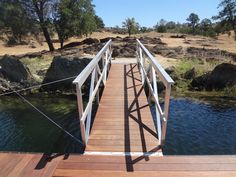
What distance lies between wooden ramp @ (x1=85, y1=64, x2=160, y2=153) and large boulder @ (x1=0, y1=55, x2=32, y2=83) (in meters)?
7.08

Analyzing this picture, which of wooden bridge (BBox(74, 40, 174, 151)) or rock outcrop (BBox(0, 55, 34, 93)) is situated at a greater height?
wooden bridge (BBox(74, 40, 174, 151))

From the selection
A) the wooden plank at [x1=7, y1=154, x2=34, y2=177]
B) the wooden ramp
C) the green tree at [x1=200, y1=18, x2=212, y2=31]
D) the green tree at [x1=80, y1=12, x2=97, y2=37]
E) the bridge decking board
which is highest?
the green tree at [x1=80, y1=12, x2=97, y2=37]

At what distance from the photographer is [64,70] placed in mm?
15023

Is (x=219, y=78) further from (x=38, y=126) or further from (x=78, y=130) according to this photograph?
(x=38, y=126)

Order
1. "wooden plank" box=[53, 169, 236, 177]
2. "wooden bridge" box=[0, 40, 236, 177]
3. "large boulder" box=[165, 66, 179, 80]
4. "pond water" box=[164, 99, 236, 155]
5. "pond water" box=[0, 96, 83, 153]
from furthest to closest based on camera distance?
"large boulder" box=[165, 66, 179, 80] < "pond water" box=[0, 96, 83, 153] < "pond water" box=[164, 99, 236, 155] < "wooden bridge" box=[0, 40, 236, 177] < "wooden plank" box=[53, 169, 236, 177]

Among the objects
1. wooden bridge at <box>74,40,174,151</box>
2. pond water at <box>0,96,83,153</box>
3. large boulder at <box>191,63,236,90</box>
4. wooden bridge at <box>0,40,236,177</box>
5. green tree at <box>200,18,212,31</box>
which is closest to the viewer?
wooden bridge at <box>0,40,236,177</box>

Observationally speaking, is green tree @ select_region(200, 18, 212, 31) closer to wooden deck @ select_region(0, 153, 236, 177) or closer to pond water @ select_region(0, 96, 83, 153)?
pond water @ select_region(0, 96, 83, 153)

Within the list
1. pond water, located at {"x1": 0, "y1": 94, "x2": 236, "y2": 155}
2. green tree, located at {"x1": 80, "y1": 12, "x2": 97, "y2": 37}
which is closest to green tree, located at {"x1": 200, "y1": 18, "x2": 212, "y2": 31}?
green tree, located at {"x1": 80, "y1": 12, "x2": 97, "y2": 37}

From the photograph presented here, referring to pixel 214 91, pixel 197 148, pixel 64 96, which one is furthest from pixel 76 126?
pixel 214 91

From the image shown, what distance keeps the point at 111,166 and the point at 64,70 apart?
36.8ft

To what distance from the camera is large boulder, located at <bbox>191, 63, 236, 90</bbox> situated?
1404 cm

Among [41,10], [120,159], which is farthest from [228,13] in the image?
[120,159]

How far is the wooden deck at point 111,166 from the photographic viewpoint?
13.6ft

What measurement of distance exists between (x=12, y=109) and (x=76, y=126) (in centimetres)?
401
